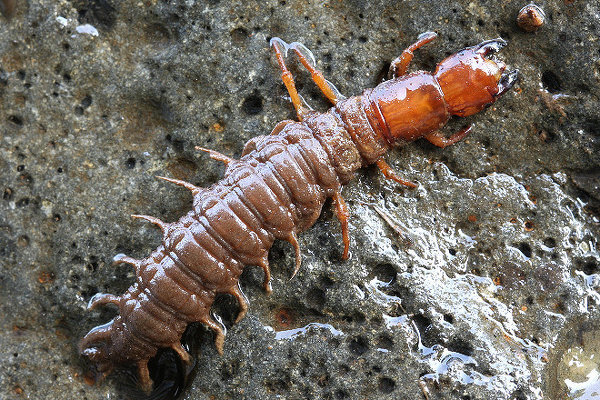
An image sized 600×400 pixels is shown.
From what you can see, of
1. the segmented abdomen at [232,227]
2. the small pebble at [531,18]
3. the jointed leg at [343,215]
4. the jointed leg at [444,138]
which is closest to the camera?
the segmented abdomen at [232,227]

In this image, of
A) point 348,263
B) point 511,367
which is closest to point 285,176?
point 348,263

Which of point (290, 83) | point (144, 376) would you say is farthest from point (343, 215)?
point (144, 376)

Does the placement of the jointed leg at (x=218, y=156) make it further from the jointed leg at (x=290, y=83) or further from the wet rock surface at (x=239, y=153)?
the jointed leg at (x=290, y=83)

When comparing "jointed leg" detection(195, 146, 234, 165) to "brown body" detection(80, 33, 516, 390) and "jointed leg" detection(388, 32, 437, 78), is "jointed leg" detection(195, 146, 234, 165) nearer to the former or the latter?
"brown body" detection(80, 33, 516, 390)

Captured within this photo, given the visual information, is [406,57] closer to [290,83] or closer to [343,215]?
[290,83]

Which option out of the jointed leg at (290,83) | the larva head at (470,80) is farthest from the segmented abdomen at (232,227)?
the larva head at (470,80)

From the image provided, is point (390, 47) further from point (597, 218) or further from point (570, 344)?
point (570, 344)
